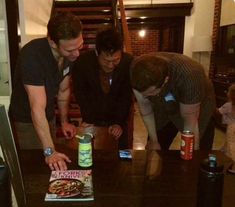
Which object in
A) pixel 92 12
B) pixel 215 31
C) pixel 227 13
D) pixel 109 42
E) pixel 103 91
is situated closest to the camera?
pixel 109 42

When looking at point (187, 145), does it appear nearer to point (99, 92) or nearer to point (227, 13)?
point (99, 92)

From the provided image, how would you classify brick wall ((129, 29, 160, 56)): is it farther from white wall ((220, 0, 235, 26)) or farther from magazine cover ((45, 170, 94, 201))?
magazine cover ((45, 170, 94, 201))

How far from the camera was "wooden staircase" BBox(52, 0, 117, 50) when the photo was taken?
4.81 m

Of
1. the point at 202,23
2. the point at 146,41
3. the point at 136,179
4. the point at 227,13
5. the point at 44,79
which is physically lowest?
the point at 136,179

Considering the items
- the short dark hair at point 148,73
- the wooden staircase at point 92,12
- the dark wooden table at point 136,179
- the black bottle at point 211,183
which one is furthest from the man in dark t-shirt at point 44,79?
the wooden staircase at point 92,12

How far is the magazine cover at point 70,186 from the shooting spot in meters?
1.16

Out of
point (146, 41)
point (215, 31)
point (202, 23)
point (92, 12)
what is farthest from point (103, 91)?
point (146, 41)

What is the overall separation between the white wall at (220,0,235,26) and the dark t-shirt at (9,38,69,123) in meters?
4.59

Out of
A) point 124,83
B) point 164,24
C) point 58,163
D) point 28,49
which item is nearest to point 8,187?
point 58,163

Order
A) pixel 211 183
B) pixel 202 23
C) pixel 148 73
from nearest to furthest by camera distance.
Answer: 1. pixel 211 183
2. pixel 148 73
3. pixel 202 23

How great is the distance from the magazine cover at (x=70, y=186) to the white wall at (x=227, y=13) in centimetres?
515

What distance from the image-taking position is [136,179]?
1312mm

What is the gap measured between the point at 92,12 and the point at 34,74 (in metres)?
3.57

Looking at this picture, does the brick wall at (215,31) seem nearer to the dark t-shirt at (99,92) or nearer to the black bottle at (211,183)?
the dark t-shirt at (99,92)
